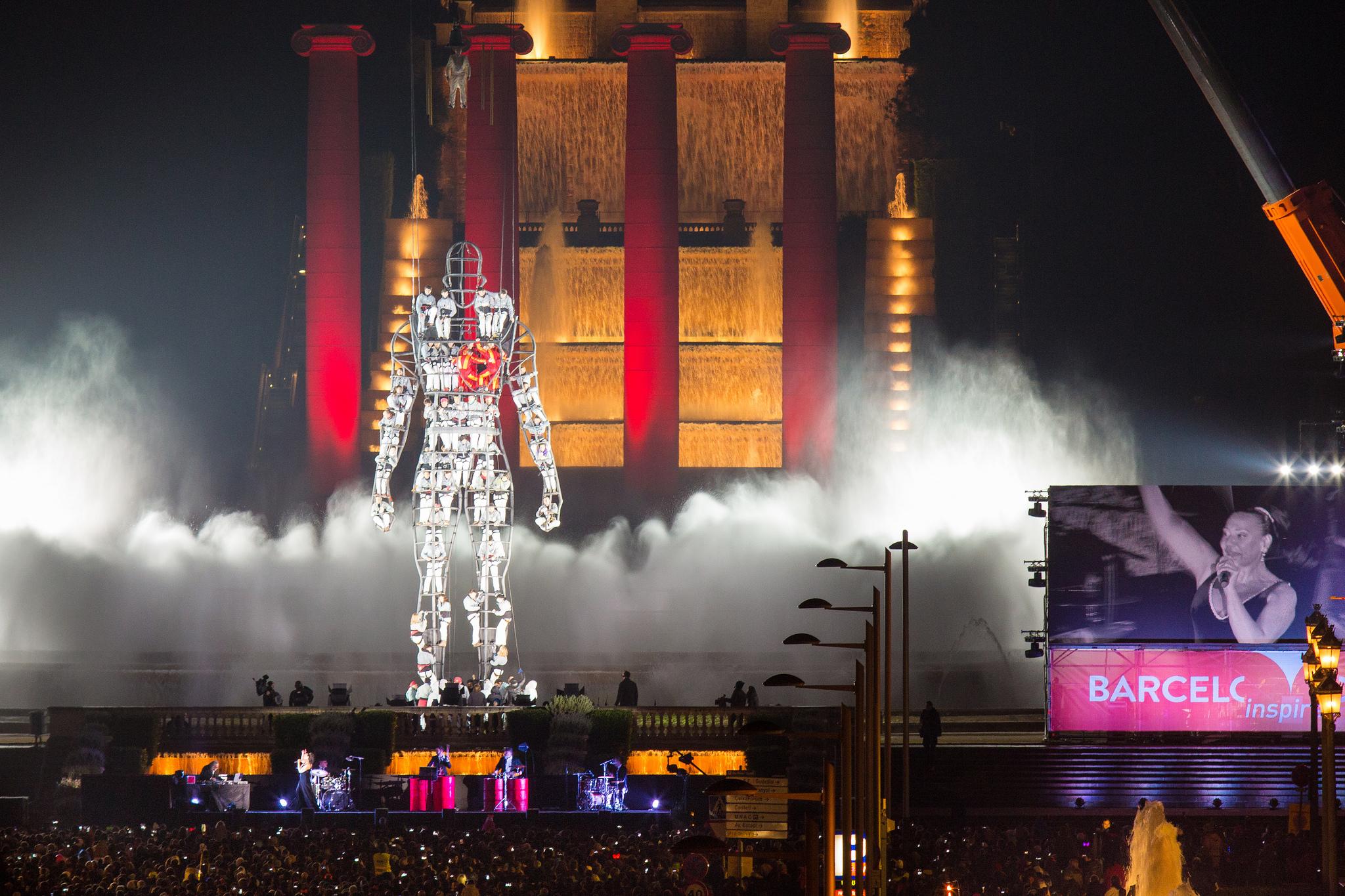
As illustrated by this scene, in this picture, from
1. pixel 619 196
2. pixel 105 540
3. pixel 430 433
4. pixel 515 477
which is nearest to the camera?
pixel 430 433

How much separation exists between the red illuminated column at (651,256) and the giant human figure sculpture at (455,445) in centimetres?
1751

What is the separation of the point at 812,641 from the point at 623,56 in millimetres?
47363

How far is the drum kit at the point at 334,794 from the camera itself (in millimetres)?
35688

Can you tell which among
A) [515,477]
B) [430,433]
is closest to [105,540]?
[515,477]

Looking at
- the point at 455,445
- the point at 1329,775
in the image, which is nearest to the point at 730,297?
the point at 455,445

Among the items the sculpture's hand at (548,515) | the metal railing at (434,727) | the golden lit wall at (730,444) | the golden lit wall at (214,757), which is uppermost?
the golden lit wall at (730,444)

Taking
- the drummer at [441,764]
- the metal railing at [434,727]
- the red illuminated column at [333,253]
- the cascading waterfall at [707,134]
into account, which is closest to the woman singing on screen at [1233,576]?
the metal railing at [434,727]

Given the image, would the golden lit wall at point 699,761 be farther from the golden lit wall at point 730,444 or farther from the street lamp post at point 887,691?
the golden lit wall at point 730,444

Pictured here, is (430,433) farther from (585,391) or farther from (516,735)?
(585,391)

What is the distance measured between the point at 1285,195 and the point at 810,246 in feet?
56.1

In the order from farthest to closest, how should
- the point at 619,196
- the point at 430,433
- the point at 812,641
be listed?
the point at 619,196, the point at 430,433, the point at 812,641

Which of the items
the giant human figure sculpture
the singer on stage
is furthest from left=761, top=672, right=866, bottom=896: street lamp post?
the giant human figure sculpture

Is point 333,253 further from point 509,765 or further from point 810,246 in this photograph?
point 509,765

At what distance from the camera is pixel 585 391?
66.0 m
